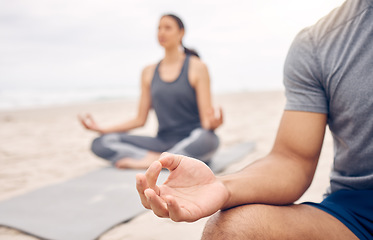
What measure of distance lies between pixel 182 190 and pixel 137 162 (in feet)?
7.06

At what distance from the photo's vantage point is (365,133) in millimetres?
1020

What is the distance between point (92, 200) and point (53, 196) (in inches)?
12.8

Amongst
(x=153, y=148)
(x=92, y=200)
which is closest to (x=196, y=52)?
(x=153, y=148)

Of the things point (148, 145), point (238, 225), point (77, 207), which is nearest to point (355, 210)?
point (238, 225)

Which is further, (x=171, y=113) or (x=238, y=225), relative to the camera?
(x=171, y=113)

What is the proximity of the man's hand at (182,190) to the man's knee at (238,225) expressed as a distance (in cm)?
6

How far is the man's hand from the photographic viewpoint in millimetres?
819

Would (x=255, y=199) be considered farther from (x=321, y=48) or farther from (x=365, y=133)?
(x=321, y=48)

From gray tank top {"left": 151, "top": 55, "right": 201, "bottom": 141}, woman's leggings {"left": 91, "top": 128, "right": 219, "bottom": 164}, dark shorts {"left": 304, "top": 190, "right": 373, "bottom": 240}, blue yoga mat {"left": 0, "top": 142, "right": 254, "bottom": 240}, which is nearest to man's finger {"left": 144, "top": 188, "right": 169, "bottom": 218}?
dark shorts {"left": 304, "top": 190, "right": 373, "bottom": 240}

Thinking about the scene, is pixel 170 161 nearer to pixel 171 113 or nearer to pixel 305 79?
pixel 305 79

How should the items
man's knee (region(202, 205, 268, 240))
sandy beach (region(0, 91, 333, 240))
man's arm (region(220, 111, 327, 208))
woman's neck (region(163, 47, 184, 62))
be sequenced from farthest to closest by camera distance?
woman's neck (region(163, 47, 184, 62)) → sandy beach (region(0, 91, 333, 240)) → man's arm (region(220, 111, 327, 208)) → man's knee (region(202, 205, 268, 240))

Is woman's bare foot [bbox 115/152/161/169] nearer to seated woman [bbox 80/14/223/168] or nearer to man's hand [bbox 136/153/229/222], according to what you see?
seated woman [bbox 80/14/223/168]

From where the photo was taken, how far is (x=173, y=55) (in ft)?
10.6

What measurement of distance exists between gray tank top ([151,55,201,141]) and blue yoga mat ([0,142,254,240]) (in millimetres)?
492
